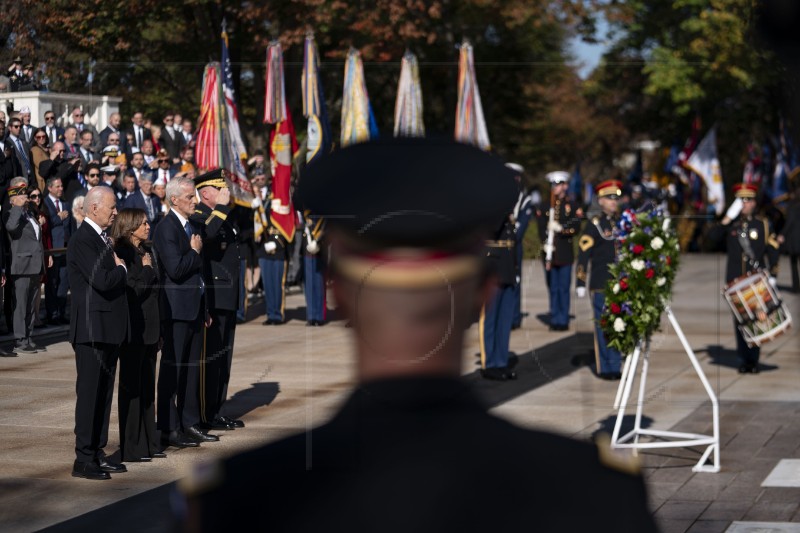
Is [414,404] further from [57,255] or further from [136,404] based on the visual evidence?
[57,255]

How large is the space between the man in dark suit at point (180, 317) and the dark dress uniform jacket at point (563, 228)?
716cm

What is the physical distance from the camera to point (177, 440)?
301 inches

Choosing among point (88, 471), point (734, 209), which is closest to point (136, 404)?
point (88, 471)

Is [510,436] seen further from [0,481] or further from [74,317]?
[74,317]

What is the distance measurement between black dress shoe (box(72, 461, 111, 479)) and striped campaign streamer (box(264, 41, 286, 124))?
1.93m

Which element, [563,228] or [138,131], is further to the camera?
[563,228]

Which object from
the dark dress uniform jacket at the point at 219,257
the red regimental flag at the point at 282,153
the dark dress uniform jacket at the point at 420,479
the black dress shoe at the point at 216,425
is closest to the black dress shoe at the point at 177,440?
the black dress shoe at the point at 216,425

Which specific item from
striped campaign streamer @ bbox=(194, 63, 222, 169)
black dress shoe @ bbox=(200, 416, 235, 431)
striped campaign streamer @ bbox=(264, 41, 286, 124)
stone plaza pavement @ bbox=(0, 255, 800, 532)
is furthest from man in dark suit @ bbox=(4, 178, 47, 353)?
striped campaign streamer @ bbox=(264, 41, 286, 124)

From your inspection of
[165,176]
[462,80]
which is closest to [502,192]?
[165,176]

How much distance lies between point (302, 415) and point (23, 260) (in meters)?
5.69

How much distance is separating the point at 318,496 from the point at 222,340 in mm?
7103

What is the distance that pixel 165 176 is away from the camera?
748cm

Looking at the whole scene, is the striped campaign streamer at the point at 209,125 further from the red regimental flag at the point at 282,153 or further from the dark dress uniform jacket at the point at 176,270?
the dark dress uniform jacket at the point at 176,270

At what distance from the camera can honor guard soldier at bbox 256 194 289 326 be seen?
12164mm
